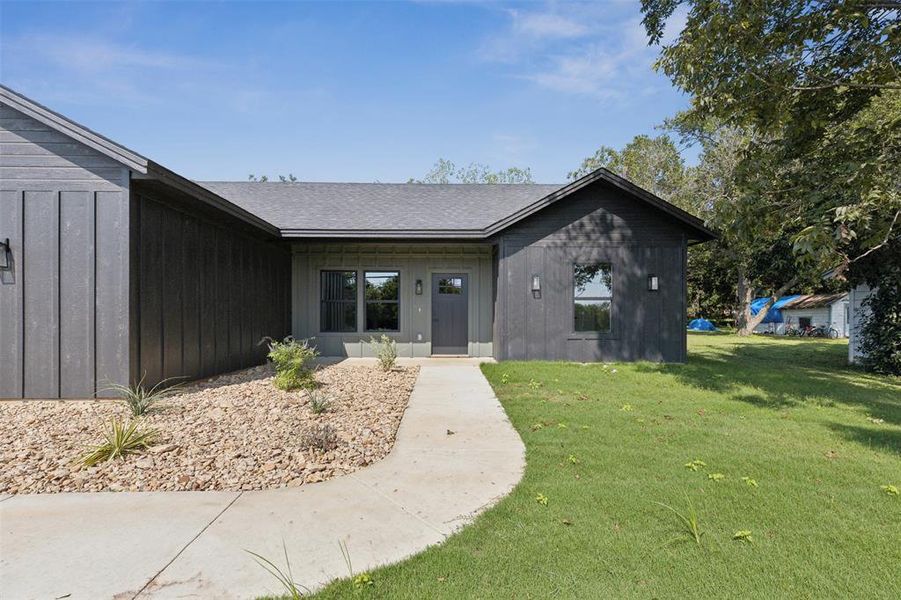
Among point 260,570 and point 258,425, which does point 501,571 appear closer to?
point 260,570

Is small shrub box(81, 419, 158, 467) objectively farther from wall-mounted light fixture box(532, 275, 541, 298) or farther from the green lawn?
wall-mounted light fixture box(532, 275, 541, 298)

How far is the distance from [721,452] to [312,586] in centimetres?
367

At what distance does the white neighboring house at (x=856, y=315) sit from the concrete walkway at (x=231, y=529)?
36.8 ft

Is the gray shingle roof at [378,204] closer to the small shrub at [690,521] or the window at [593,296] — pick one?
the window at [593,296]

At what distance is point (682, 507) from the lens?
284cm

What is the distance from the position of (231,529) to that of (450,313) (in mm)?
8408

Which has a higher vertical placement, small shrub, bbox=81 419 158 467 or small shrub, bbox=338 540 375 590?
small shrub, bbox=81 419 158 467

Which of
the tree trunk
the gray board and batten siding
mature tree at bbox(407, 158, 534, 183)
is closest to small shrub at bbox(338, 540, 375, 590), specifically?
the gray board and batten siding

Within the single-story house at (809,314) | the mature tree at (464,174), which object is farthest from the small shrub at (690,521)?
the mature tree at (464,174)

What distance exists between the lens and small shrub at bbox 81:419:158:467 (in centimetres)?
356

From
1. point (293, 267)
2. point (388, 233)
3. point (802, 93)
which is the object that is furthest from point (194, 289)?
point (802, 93)

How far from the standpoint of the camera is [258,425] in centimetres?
463

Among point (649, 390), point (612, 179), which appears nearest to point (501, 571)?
point (649, 390)

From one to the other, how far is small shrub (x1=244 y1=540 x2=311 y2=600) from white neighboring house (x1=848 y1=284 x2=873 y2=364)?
13.2 metres
